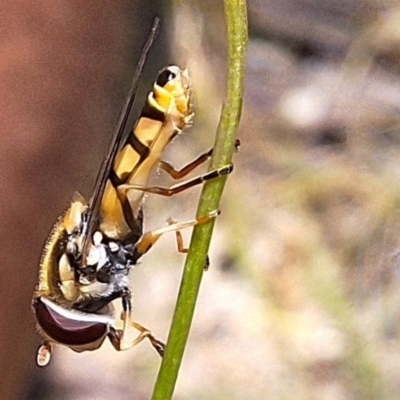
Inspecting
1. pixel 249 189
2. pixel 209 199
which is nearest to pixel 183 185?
pixel 209 199

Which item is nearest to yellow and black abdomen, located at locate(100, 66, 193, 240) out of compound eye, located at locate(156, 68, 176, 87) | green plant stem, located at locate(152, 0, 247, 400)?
compound eye, located at locate(156, 68, 176, 87)

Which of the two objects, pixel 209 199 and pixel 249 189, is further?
pixel 249 189

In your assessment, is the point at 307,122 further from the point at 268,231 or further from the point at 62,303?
Answer: the point at 62,303

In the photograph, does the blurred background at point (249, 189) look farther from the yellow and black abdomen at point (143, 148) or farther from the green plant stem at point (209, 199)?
the green plant stem at point (209, 199)

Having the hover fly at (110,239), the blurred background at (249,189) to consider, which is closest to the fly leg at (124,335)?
the hover fly at (110,239)

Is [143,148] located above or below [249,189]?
below

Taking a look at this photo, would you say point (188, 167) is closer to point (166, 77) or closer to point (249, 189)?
point (166, 77)

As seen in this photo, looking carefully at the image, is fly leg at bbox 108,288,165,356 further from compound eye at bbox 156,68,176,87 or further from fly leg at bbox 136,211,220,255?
compound eye at bbox 156,68,176,87
